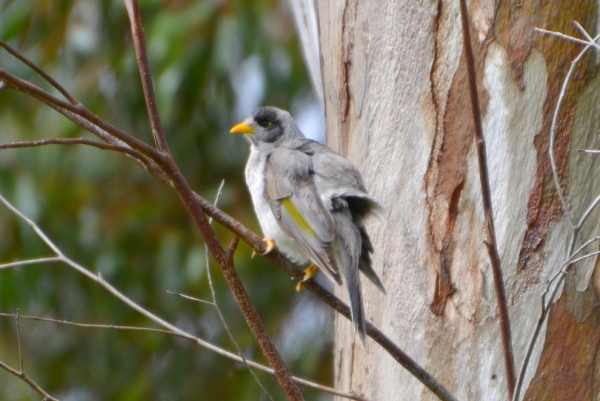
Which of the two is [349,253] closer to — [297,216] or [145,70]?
[297,216]

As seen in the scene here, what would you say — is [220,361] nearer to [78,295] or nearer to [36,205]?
[78,295]

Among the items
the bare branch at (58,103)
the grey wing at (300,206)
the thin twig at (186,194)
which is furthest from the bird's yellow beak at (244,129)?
the bare branch at (58,103)

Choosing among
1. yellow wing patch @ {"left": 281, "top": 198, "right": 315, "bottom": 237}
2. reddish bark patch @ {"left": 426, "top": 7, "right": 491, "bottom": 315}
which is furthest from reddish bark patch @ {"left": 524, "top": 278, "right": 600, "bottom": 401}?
yellow wing patch @ {"left": 281, "top": 198, "right": 315, "bottom": 237}

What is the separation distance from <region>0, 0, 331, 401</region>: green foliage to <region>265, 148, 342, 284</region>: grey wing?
9.29 feet

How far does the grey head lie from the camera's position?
3240 millimetres

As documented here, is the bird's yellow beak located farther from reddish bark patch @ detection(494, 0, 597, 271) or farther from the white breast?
reddish bark patch @ detection(494, 0, 597, 271)

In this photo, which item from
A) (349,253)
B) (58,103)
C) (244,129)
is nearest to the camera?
(58,103)

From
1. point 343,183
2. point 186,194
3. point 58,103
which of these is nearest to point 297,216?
point 343,183

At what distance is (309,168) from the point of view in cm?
256

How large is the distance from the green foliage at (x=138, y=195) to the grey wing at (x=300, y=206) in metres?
2.83

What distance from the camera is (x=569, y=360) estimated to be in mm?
1898

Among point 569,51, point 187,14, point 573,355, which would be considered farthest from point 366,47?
point 187,14

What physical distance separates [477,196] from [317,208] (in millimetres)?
516

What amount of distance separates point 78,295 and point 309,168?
3966 mm
